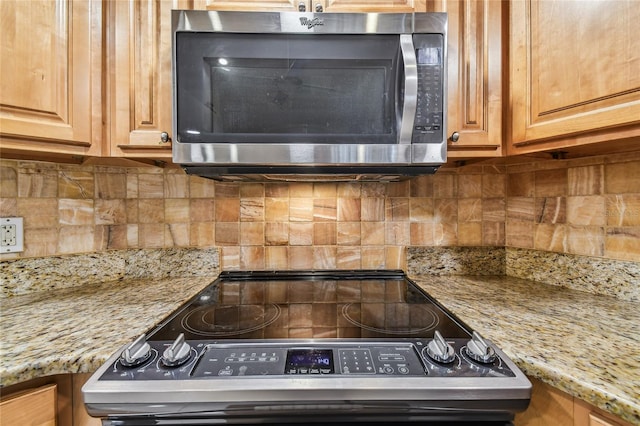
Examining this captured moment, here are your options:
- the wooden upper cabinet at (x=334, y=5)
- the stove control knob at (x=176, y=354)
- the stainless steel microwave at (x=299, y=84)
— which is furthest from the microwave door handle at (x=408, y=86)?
the stove control knob at (x=176, y=354)

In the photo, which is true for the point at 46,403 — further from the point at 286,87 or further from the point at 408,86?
the point at 408,86

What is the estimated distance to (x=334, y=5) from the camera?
34.6 inches

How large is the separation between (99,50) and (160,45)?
0.17 m

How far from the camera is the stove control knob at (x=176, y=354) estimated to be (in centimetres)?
57

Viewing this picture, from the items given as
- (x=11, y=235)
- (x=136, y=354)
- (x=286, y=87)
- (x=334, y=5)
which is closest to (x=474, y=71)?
(x=334, y=5)

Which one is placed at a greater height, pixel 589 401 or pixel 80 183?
pixel 80 183

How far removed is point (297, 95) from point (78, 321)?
839 mm

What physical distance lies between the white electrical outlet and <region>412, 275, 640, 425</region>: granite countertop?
4.66 ft

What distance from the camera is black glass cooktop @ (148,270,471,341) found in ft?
2.38

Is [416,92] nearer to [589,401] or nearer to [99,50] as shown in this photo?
[589,401]

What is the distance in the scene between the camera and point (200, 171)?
2.93 feet

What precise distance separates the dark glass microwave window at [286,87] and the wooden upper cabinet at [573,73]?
0.39 metres

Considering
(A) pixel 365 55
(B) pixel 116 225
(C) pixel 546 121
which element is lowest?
(B) pixel 116 225

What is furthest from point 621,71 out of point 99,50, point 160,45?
point 99,50
